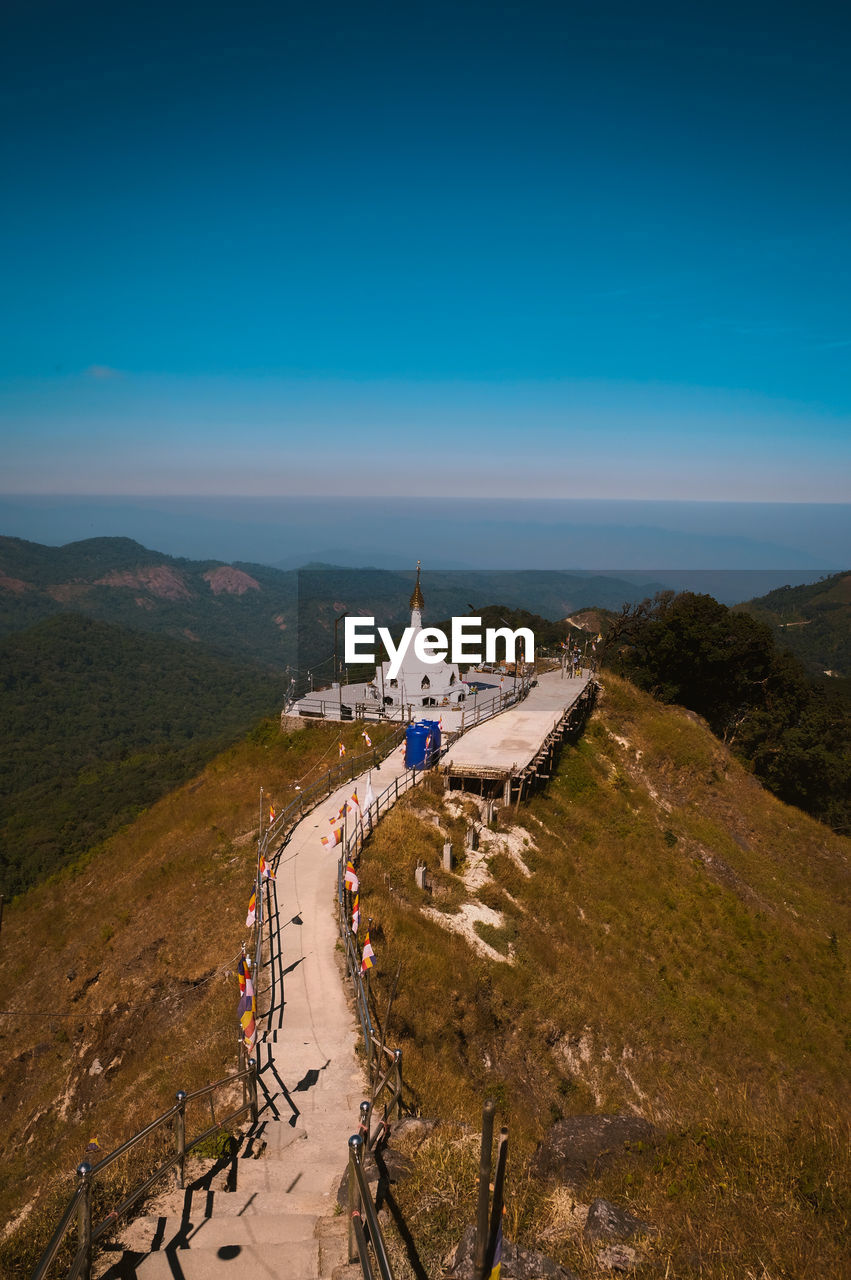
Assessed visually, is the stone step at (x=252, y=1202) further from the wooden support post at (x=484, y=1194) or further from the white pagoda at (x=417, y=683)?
the white pagoda at (x=417, y=683)

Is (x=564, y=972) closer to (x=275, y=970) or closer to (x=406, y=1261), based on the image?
(x=275, y=970)

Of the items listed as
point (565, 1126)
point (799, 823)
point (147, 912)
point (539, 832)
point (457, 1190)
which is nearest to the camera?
point (457, 1190)

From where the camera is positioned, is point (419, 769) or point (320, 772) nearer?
point (419, 769)

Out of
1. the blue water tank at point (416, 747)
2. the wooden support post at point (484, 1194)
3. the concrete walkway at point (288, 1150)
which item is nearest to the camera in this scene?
the wooden support post at point (484, 1194)

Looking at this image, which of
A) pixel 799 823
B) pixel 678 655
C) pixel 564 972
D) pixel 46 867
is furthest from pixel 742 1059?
pixel 46 867

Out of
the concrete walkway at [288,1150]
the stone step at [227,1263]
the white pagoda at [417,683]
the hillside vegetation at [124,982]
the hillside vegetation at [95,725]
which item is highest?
the white pagoda at [417,683]

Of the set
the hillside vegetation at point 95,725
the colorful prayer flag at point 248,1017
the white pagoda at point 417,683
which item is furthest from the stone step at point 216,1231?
the hillside vegetation at point 95,725

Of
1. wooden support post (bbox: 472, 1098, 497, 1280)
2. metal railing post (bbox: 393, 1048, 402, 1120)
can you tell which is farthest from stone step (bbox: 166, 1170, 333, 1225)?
wooden support post (bbox: 472, 1098, 497, 1280)
